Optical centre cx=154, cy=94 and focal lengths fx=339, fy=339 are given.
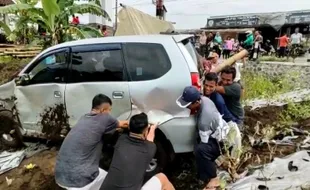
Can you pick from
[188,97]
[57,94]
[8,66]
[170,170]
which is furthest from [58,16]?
[188,97]

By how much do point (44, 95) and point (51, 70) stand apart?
1.27 feet

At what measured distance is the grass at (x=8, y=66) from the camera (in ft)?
32.0

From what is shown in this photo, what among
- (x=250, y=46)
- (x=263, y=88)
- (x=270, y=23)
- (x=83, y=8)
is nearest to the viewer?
(x=83, y=8)

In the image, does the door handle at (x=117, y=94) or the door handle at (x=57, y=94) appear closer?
the door handle at (x=117, y=94)

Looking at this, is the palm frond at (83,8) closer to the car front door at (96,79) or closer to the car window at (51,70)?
the car window at (51,70)

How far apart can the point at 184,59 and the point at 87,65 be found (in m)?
1.38

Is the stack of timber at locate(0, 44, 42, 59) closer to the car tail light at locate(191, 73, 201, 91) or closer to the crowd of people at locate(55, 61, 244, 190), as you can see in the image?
the car tail light at locate(191, 73, 201, 91)

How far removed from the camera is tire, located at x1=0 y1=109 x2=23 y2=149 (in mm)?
5617

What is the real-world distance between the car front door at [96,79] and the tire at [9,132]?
133cm

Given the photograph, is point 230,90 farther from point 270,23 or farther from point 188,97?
point 270,23

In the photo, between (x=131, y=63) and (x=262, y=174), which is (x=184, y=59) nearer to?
(x=131, y=63)

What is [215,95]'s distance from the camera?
439 cm

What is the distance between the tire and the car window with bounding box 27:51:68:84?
3.12 feet

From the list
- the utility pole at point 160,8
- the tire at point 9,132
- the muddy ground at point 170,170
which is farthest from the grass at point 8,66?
the utility pole at point 160,8
